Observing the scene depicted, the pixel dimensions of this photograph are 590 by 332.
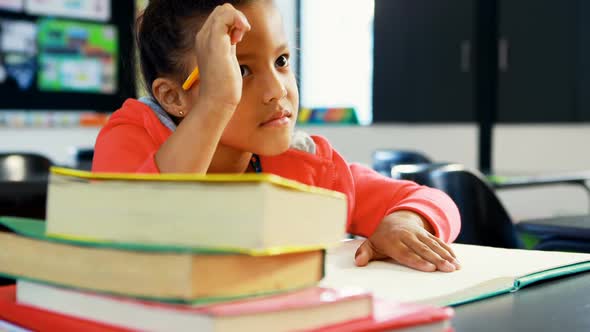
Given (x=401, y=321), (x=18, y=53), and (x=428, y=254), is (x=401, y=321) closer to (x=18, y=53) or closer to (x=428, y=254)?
(x=428, y=254)

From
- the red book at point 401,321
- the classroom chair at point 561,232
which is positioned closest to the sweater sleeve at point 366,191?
the classroom chair at point 561,232

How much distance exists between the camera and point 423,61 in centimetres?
549

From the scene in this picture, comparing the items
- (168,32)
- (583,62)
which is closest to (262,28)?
(168,32)

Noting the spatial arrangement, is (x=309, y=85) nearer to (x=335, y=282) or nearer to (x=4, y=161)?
(x=4, y=161)

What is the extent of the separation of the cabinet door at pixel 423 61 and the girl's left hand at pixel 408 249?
4537 millimetres

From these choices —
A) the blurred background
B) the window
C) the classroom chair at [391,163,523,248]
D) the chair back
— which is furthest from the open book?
the window

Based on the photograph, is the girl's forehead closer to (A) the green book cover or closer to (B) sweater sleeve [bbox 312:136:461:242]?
(B) sweater sleeve [bbox 312:136:461:242]

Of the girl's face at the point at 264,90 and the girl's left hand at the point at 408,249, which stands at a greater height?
the girl's face at the point at 264,90

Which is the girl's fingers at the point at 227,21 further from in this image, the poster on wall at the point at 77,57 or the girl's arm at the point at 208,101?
the poster on wall at the point at 77,57

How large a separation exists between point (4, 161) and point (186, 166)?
2128 millimetres

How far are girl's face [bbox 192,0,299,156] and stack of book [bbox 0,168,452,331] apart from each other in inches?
23.2

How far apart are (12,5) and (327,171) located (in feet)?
14.5

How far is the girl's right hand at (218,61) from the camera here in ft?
2.30

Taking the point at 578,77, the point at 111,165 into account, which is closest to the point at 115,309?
the point at 111,165
